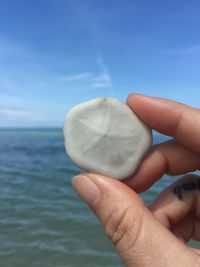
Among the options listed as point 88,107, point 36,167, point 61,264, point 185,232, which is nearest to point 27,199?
point 61,264

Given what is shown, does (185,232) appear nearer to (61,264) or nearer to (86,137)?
(86,137)

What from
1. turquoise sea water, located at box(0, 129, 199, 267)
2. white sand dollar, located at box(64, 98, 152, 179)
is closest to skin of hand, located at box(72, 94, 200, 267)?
white sand dollar, located at box(64, 98, 152, 179)

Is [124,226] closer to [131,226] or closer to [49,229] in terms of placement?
[131,226]

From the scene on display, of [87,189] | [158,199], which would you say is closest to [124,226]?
[87,189]

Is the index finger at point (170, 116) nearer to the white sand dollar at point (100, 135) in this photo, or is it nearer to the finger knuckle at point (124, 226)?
the white sand dollar at point (100, 135)

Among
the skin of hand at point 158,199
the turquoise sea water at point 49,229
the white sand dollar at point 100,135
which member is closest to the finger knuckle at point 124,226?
the skin of hand at point 158,199

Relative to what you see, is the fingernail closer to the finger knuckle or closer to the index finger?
the finger knuckle
